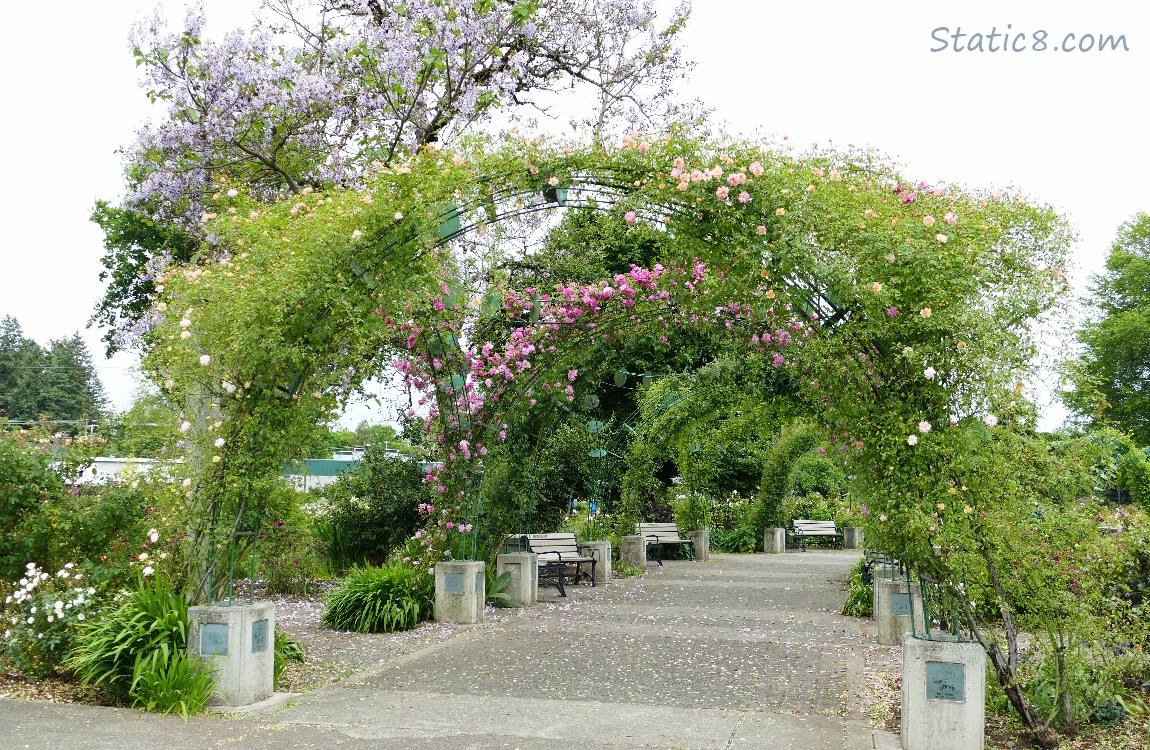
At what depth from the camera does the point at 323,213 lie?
6.45m

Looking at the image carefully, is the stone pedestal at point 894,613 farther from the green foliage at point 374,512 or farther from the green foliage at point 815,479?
the green foliage at point 815,479

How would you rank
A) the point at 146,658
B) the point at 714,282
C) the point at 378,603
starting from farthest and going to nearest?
the point at 378,603, the point at 714,282, the point at 146,658

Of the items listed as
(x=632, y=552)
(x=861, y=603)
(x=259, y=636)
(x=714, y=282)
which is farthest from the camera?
(x=632, y=552)

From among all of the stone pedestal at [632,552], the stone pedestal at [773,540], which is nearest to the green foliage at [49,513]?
the stone pedestal at [632,552]

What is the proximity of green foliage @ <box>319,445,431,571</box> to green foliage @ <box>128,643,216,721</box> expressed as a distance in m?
6.83

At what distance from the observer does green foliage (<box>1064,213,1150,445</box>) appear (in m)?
32.9

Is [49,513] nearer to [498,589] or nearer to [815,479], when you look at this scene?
[498,589]

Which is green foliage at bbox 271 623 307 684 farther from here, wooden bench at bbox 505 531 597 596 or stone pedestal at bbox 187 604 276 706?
wooden bench at bbox 505 531 597 596

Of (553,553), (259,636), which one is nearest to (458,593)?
(553,553)

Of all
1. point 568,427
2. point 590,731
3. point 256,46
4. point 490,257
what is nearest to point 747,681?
point 590,731

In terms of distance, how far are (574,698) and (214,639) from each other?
243 centimetres

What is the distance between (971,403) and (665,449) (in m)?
11.5

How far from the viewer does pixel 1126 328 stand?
32.8 meters

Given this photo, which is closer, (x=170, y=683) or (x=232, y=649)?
(x=170, y=683)
